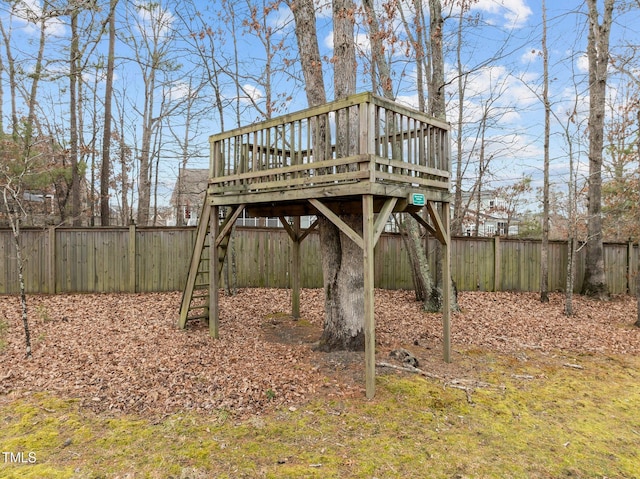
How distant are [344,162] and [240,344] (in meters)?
3.23

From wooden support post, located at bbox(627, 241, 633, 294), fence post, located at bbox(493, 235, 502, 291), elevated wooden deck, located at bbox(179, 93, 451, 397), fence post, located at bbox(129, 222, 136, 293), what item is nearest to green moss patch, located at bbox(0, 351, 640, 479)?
elevated wooden deck, located at bbox(179, 93, 451, 397)

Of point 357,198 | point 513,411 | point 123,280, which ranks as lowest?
point 513,411

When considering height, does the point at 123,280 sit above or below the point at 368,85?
below

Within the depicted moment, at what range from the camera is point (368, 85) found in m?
9.92

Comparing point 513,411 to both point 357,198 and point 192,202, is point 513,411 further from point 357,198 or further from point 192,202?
point 192,202

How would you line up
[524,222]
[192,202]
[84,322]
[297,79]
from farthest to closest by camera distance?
[192,202]
[524,222]
[297,79]
[84,322]

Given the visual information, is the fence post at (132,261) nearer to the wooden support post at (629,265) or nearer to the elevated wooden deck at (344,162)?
the elevated wooden deck at (344,162)

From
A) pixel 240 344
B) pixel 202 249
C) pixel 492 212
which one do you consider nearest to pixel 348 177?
pixel 240 344

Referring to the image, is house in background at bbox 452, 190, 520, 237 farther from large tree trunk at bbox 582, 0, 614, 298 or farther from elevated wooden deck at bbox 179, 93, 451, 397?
elevated wooden deck at bbox 179, 93, 451, 397

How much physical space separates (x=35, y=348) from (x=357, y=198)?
4.94 metres

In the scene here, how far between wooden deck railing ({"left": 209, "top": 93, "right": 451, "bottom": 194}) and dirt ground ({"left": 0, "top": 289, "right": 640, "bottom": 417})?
2.32m

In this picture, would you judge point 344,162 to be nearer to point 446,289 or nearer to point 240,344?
point 446,289

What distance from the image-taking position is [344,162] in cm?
419

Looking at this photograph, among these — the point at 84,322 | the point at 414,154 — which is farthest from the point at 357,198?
the point at 84,322
